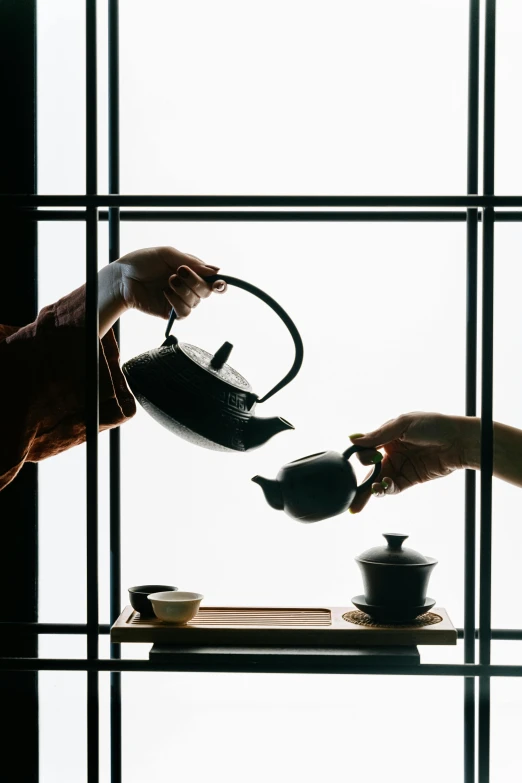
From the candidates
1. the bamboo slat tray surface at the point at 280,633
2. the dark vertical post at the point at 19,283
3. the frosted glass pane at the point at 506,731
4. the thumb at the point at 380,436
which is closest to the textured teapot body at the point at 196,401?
the thumb at the point at 380,436

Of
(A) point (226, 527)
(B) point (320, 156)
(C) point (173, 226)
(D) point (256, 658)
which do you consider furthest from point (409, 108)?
(D) point (256, 658)

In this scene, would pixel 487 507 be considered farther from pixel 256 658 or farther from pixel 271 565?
pixel 271 565

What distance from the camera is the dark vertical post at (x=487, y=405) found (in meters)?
1.00

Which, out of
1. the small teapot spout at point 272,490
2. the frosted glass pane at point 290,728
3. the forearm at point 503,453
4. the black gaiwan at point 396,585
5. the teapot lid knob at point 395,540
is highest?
the forearm at point 503,453

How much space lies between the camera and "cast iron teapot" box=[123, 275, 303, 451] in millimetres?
1049

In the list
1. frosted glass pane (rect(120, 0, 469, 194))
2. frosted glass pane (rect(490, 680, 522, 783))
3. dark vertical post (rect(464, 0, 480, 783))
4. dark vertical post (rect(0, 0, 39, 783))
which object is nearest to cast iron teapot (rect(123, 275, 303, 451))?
dark vertical post (rect(464, 0, 480, 783))

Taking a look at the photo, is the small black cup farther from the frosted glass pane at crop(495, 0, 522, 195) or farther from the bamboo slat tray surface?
the frosted glass pane at crop(495, 0, 522, 195)

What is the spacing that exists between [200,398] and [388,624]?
1.66 ft

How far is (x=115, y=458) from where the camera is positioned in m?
1.44

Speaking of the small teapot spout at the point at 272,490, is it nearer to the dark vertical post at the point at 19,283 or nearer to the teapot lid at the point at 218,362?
the teapot lid at the point at 218,362

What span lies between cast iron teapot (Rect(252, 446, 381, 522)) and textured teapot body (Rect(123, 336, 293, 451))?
3.8 inches

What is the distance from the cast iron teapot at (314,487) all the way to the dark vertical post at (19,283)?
802 mm

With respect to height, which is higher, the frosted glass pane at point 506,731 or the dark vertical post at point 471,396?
the dark vertical post at point 471,396

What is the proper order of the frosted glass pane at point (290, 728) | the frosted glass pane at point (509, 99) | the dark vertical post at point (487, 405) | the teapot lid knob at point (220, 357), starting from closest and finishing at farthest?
the dark vertical post at point (487, 405), the teapot lid knob at point (220, 357), the frosted glass pane at point (509, 99), the frosted glass pane at point (290, 728)
